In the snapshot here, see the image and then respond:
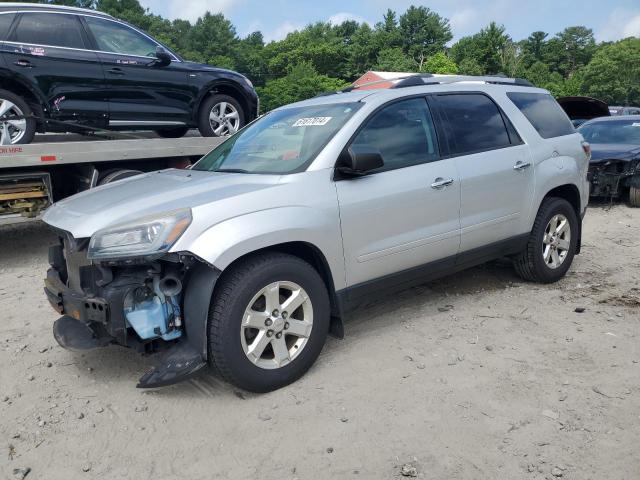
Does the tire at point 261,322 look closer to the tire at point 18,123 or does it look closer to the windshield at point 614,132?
the tire at point 18,123

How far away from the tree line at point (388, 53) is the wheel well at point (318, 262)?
1897 inches

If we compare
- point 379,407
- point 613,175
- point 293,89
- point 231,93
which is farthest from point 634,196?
point 293,89

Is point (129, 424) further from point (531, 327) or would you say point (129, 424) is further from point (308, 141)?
point (531, 327)

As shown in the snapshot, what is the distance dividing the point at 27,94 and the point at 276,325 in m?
4.64

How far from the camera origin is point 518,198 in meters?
4.61

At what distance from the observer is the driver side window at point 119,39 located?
6598 millimetres

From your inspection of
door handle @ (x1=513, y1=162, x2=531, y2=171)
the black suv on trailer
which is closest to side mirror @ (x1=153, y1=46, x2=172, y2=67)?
the black suv on trailer

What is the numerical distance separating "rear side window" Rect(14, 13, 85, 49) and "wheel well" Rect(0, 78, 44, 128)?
458 millimetres

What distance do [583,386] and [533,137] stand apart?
231cm

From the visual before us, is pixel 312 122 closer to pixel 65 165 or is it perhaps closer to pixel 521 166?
pixel 521 166

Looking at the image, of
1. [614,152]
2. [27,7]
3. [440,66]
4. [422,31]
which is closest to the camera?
[27,7]

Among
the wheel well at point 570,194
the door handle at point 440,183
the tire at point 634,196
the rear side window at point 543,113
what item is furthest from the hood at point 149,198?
the tire at point 634,196

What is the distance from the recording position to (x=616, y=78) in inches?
2328

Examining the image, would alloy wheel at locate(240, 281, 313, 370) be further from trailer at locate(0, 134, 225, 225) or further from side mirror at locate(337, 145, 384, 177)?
trailer at locate(0, 134, 225, 225)
